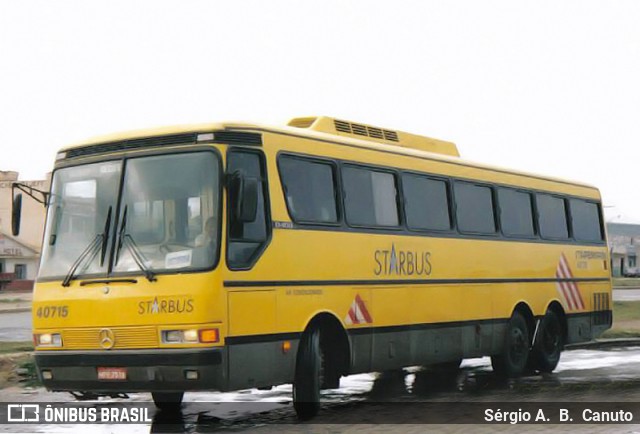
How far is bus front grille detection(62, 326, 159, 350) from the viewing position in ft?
37.6

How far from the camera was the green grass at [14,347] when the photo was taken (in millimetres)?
23484

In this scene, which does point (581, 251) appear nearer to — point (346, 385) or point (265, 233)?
point (346, 385)

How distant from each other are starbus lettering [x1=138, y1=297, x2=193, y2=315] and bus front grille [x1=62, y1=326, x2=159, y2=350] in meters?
0.18

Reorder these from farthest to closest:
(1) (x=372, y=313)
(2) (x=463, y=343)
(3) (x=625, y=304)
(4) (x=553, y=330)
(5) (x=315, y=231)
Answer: (3) (x=625, y=304), (4) (x=553, y=330), (2) (x=463, y=343), (1) (x=372, y=313), (5) (x=315, y=231)

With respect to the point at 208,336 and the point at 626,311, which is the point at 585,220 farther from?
the point at 626,311

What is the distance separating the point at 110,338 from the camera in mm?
11672

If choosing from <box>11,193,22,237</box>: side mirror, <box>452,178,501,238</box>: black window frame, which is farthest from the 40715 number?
<box>452,178,501,238</box>: black window frame

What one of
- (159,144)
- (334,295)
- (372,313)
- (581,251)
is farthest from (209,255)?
(581,251)

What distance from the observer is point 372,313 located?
14.1 metres

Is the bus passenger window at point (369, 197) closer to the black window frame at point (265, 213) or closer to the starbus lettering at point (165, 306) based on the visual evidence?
the black window frame at point (265, 213)

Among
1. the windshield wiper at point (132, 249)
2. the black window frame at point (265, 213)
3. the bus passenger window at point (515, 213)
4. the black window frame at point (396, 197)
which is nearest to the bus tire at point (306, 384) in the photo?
the black window frame at point (265, 213)

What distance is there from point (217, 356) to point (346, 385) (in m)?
6.00

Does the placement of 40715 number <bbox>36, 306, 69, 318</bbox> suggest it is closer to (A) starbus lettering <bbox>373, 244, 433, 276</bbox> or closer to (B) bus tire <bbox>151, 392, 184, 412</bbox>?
(B) bus tire <bbox>151, 392, 184, 412</bbox>

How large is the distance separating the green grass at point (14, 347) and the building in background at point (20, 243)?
217ft
